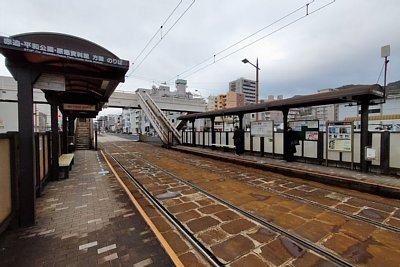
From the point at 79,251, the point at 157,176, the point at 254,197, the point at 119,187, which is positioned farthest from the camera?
the point at 157,176

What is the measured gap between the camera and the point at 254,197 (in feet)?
17.7

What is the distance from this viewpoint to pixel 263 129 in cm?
1147

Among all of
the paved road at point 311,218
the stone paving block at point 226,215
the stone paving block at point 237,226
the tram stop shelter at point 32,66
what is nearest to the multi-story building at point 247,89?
the paved road at point 311,218

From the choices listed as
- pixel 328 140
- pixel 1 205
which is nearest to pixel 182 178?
pixel 1 205

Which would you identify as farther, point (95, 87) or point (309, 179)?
point (95, 87)

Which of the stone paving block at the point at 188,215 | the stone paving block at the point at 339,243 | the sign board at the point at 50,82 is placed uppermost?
the sign board at the point at 50,82

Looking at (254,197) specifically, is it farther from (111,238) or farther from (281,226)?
(111,238)

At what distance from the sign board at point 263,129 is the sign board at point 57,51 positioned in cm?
847

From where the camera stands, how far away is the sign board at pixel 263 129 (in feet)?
36.3

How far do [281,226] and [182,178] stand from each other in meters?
4.40

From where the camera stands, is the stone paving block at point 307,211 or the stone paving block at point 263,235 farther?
the stone paving block at point 307,211

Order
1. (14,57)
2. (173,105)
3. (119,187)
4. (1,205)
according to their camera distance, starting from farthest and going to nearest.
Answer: (173,105)
(119,187)
(14,57)
(1,205)

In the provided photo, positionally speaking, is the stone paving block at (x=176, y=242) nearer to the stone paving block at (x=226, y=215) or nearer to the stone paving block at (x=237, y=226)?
the stone paving block at (x=237, y=226)

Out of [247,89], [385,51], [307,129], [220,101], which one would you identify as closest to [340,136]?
[307,129]
